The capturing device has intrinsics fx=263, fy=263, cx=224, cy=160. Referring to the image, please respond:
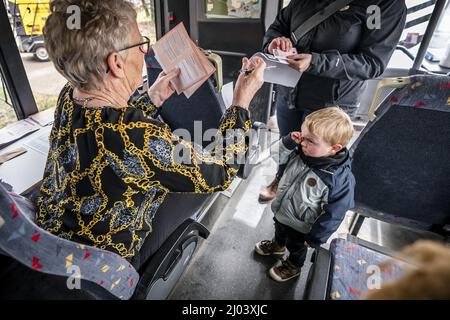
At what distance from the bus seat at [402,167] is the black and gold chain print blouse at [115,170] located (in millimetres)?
541

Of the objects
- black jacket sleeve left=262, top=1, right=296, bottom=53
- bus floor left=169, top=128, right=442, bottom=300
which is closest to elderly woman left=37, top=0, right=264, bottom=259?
bus floor left=169, top=128, right=442, bottom=300

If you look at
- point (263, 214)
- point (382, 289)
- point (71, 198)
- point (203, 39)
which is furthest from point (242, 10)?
point (382, 289)

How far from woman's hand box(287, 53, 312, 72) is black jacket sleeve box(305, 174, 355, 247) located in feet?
1.93

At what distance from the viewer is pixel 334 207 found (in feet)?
3.89

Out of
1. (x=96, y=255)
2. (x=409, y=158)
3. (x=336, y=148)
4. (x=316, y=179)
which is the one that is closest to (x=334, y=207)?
(x=316, y=179)

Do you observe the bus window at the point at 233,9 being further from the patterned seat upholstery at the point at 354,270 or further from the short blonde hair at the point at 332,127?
the patterned seat upholstery at the point at 354,270

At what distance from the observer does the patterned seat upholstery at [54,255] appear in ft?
1.83

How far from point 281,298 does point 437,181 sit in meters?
1.00

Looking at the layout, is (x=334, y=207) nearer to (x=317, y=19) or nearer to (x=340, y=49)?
(x=340, y=49)

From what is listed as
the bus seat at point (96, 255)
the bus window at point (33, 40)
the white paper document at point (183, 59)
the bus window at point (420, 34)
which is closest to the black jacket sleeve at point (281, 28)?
the white paper document at point (183, 59)

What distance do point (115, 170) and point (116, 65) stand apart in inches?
12.6

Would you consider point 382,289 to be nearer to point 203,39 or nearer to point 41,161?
point 41,161

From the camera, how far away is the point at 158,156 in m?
0.79

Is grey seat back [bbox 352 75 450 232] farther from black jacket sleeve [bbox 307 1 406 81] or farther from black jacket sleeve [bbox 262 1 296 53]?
black jacket sleeve [bbox 262 1 296 53]
